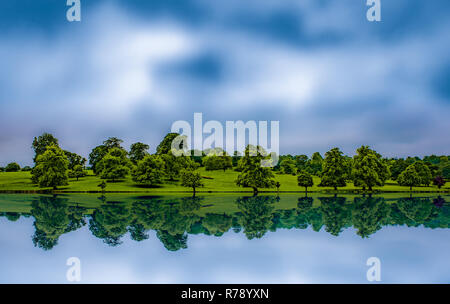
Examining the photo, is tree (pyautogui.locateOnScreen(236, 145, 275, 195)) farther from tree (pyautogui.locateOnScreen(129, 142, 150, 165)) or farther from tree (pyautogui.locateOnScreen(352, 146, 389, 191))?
tree (pyautogui.locateOnScreen(129, 142, 150, 165))

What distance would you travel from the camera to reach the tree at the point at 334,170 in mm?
60656

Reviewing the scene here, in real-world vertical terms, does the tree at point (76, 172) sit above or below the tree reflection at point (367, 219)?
above

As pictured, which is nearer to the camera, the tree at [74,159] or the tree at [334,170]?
the tree at [334,170]

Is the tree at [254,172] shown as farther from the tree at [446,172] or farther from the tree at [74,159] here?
the tree at [446,172]

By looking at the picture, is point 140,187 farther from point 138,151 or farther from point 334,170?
point 334,170

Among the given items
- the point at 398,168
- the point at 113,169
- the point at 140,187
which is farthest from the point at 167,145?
the point at 398,168

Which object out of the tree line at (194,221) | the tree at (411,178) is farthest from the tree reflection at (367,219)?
the tree at (411,178)

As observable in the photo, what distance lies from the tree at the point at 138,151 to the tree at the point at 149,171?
28823 millimetres

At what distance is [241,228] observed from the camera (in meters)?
25.2

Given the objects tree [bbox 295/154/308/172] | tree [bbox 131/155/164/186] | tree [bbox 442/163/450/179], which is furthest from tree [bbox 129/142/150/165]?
tree [bbox 442/163/450/179]

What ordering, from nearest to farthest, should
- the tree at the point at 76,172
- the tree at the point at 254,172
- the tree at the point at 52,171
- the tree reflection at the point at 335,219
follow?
1. the tree reflection at the point at 335,219
2. the tree at the point at 52,171
3. the tree at the point at 254,172
4. the tree at the point at 76,172

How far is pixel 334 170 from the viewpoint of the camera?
199 ft

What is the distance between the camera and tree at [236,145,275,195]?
56875 mm
